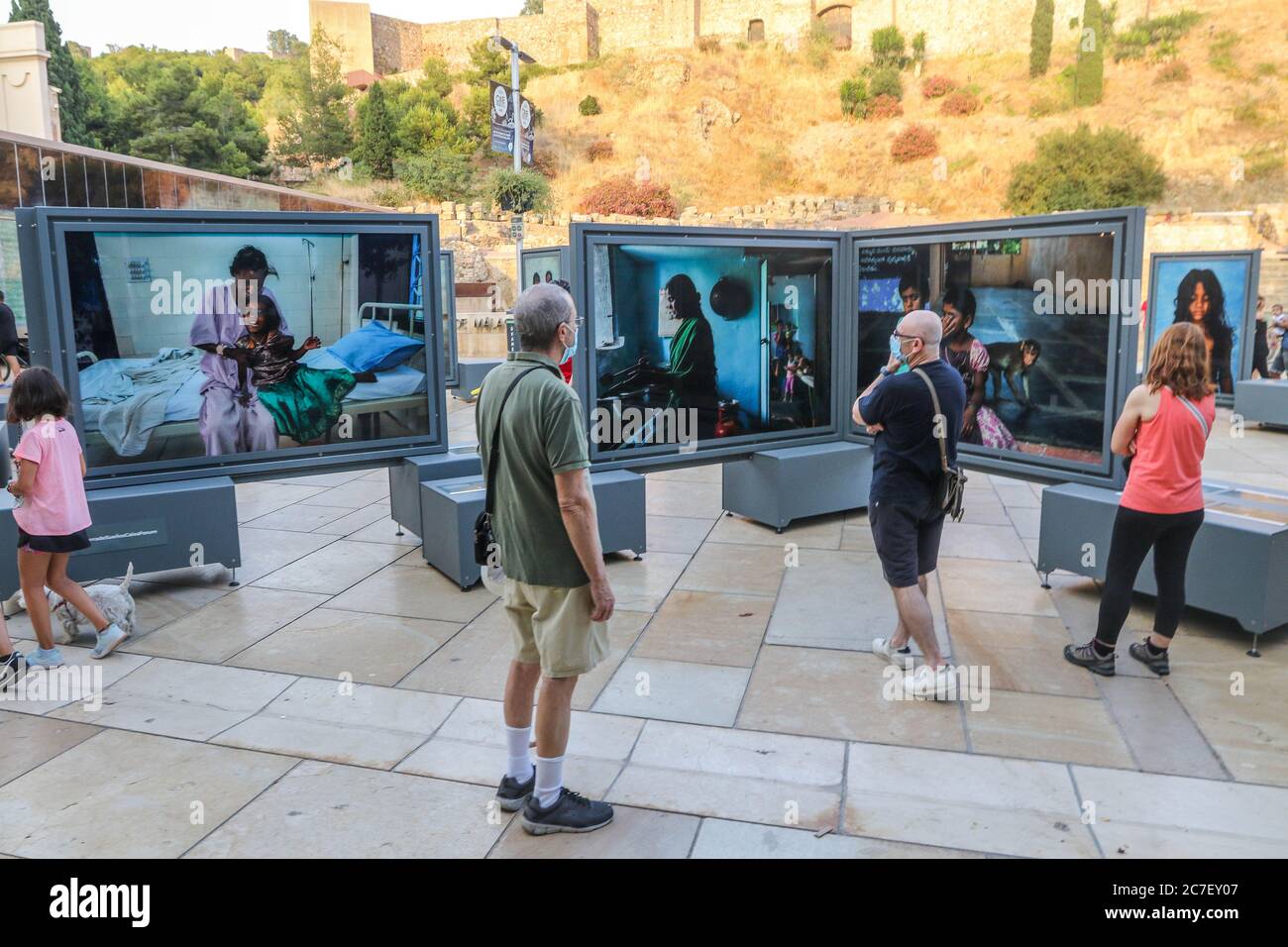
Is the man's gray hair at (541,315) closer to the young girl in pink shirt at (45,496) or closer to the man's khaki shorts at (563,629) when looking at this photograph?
the man's khaki shorts at (563,629)

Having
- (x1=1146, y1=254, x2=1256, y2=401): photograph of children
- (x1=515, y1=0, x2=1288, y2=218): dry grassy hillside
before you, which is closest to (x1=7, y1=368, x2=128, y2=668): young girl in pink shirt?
(x1=1146, y1=254, x2=1256, y2=401): photograph of children

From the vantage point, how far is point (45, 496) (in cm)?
488

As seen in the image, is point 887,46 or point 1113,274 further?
point 887,46

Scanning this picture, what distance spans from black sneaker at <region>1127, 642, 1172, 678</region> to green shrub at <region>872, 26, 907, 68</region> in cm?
5905

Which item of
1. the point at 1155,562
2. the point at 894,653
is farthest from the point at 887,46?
the point at 894,653

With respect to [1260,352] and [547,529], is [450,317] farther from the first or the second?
[1260,352]

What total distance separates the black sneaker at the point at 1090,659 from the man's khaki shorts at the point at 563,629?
290 cm

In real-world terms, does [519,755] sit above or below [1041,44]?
below

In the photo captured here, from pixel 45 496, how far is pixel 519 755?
3.07 metres

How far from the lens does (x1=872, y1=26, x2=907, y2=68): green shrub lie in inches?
2251

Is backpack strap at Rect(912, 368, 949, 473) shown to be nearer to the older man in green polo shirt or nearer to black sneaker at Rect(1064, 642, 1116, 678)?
black sneaker at Rect(1064, 642, 1116, 678)

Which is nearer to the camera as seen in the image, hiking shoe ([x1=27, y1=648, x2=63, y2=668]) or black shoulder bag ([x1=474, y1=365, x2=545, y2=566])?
black shoulder bag ([x1=474, y1=365, x2=545, y2=566])

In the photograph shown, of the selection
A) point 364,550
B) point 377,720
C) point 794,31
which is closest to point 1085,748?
point 377,720

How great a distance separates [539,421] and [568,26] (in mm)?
74036
